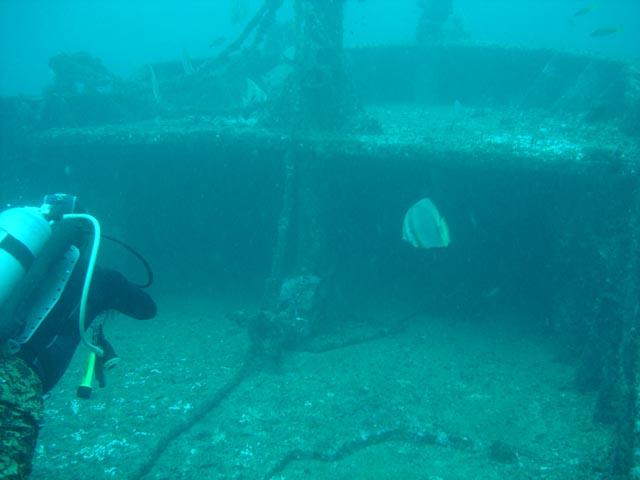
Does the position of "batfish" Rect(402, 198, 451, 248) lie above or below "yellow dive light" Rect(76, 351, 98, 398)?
above

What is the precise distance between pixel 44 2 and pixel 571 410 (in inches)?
5237

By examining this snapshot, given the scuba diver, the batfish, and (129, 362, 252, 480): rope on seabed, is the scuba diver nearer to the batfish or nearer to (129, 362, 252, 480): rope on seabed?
(129, 362, 252, 480): rope on seabed

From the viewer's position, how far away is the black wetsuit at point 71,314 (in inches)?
101

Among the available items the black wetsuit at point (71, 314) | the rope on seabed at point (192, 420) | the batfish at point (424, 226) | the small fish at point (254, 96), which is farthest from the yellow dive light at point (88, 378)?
the small fish at point (254, 96)

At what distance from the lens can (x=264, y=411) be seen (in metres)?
5.10

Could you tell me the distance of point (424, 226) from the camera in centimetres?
457

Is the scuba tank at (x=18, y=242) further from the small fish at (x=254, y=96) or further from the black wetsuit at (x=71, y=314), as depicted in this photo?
the small fish at (x=254, y=96)

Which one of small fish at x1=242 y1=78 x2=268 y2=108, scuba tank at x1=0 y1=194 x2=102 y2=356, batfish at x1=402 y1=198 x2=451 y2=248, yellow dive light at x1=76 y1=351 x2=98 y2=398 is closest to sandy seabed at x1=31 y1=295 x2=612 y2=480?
batfish at x1=402 y1=198 x2=451 y2=248

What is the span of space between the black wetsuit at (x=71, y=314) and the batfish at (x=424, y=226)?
8.19ft

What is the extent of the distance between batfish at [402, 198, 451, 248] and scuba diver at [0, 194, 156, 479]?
260 cm

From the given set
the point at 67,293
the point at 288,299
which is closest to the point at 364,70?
the point at 288,299

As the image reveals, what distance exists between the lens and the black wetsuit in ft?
8.43

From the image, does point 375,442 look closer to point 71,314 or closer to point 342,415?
point 342,415

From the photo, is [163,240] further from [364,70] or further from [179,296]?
[364,70]
